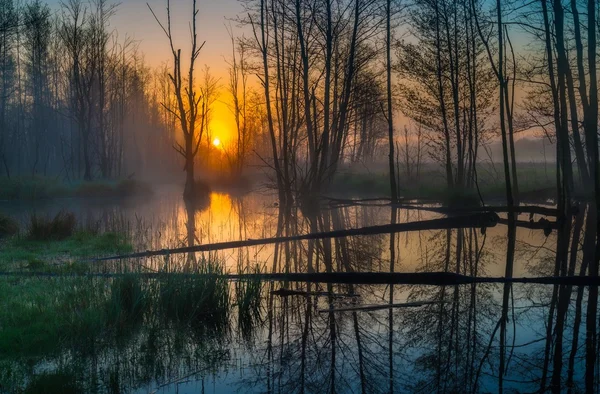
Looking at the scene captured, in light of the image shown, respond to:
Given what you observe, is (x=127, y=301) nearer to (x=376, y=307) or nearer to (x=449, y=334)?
(x=376, y=307)

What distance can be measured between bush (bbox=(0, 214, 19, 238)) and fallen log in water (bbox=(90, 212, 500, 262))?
5.24 meters

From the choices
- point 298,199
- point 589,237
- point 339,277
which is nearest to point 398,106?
point 298,199

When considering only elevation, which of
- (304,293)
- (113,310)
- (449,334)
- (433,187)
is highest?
(433,187)

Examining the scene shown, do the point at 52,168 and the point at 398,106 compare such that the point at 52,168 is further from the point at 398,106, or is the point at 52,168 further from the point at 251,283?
the point at 251,283

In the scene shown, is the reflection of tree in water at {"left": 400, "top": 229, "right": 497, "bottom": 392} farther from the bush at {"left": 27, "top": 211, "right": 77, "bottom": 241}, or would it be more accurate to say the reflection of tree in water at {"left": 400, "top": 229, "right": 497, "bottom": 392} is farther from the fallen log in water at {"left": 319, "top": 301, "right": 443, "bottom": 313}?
the bush at {"left": 27, "top": 211, "right": 77, "bottom": 241}

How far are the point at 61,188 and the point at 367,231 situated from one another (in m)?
22.7

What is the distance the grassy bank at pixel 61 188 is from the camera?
1096 inches

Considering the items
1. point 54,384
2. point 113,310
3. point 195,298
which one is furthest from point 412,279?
point 54,384

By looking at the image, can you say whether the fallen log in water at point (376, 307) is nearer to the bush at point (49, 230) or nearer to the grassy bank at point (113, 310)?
the grassy bank at point (113, 310)

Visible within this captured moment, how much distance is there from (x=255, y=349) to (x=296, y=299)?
1729mm

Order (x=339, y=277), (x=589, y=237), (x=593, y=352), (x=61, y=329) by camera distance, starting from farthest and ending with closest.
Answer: (x=589, y=237) < (x=339, y=277) < (x=61, y=329) < (x=593, y=352)

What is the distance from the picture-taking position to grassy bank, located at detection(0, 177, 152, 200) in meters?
27.8

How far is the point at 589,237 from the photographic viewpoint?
41.5 ft

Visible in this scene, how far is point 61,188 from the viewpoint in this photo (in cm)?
3036
